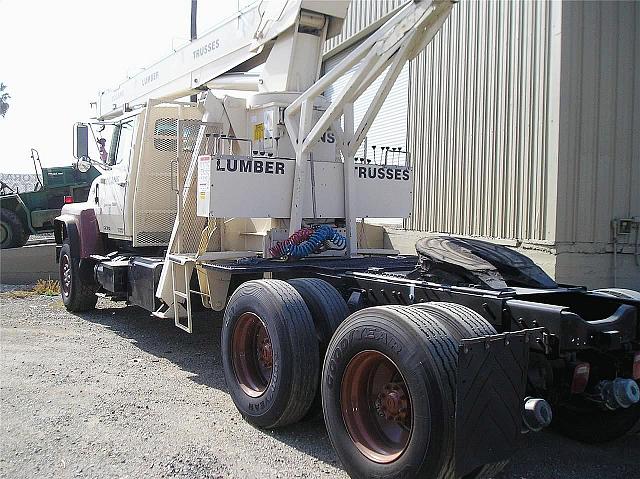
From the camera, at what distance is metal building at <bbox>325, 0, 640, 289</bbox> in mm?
8242

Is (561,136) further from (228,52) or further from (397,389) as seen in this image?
(397,389)

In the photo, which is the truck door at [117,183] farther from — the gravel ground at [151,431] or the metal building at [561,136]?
the metal building at [561,136]

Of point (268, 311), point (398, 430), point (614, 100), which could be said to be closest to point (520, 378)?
point (398, 430)

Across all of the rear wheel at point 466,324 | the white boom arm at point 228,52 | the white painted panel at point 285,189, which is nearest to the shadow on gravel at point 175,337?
the white painted panel at point 285,189

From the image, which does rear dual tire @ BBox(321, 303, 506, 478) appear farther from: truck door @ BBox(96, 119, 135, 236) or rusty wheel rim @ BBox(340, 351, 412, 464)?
truck door @ BBox(96, 119, 135, 236)

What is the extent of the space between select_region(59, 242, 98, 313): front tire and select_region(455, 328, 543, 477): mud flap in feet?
23.6

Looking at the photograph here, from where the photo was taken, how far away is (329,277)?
5.14 metres

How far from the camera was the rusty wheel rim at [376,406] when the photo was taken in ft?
11.9

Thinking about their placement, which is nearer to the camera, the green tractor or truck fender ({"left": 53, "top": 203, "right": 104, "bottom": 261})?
truck fender ({"left": 53, "top": 203, "right": 104, "bottom": 261})

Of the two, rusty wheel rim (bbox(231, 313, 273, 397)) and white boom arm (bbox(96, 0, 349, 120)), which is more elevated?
white boom arm (bbox(96, 0, 349, 120))

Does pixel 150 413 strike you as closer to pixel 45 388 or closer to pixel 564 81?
pixel 45 388

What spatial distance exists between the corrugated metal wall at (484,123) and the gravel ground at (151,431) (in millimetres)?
4558

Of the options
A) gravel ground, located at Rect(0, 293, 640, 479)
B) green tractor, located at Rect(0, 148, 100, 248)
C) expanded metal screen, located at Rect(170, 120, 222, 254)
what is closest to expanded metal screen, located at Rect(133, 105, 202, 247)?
expanded metal screen, located at Rect(170, 120, 222, 254)

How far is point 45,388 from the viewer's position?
5.69 m
